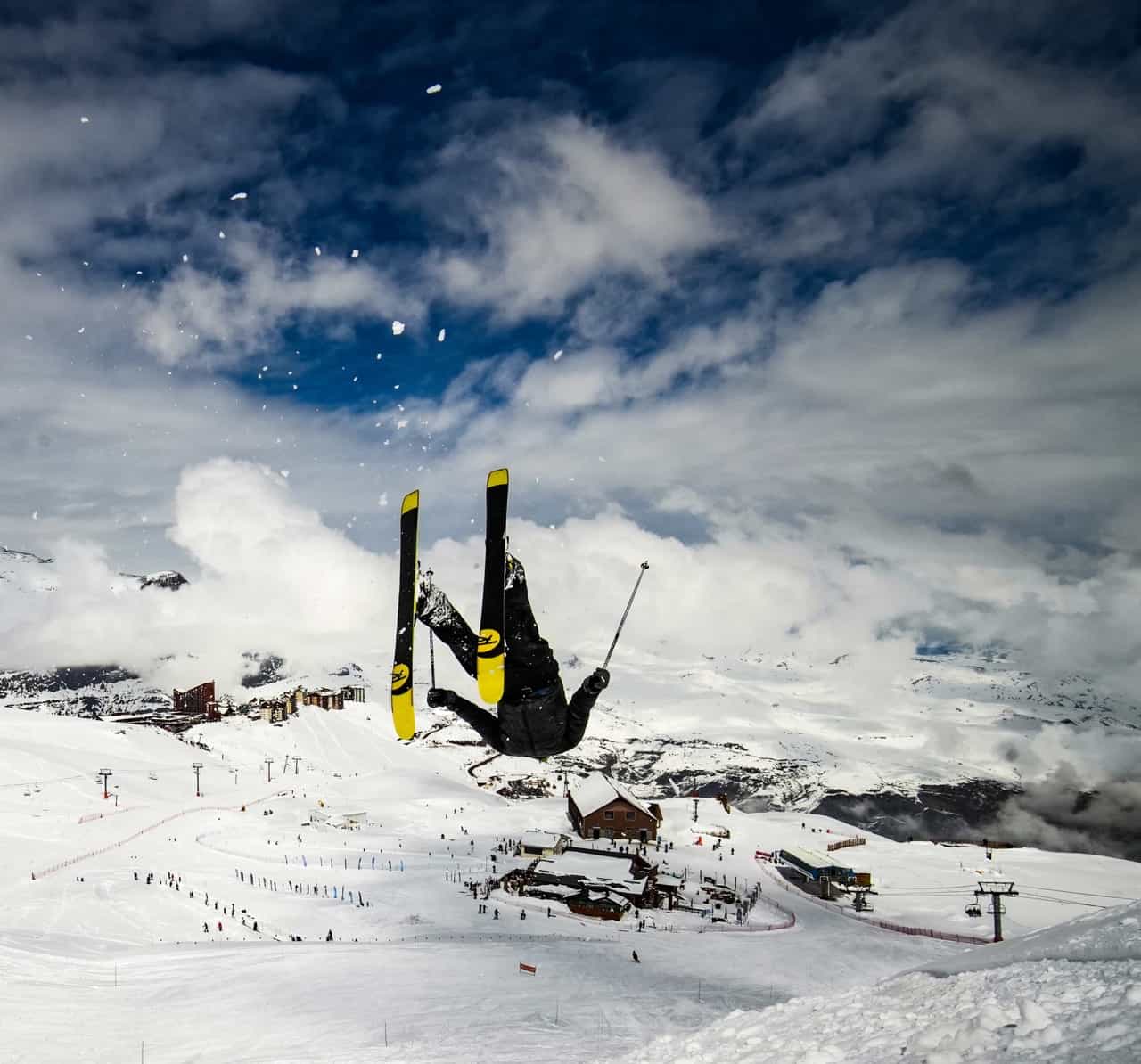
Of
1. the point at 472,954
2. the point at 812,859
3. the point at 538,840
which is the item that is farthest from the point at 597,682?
the point at 538,840

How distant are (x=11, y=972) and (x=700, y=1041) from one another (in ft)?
91.5

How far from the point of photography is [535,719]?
43.0 ft

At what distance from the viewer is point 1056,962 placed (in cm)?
934

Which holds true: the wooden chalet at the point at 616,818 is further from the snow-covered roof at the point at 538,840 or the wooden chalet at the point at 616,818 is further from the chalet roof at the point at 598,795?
the snow-covered roof at the point at 538,840

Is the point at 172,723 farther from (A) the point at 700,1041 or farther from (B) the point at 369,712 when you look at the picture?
(A) the point at 700,1041

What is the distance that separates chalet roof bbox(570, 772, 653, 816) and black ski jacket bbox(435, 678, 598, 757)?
55.2m

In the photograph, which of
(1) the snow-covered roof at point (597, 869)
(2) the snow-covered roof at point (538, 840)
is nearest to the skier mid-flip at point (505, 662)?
(1) the snow-covered roof at point (597, 869)

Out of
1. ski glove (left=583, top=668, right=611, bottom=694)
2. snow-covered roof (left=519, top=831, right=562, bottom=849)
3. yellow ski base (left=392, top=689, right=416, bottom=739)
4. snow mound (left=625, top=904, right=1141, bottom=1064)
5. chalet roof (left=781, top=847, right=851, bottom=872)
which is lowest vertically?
snow-covered roof (left=519, top=831, right=562, bottom=849)

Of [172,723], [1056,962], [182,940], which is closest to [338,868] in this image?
[182,940]

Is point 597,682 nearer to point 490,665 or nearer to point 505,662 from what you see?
point 505,662

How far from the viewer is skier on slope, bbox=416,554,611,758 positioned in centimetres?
1303

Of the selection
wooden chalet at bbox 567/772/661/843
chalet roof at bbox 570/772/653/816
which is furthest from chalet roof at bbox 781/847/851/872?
chalet roof at bbox 570/772/653/816

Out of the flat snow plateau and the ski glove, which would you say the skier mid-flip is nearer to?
the ski glove

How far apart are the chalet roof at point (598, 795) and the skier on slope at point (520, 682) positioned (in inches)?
2185
